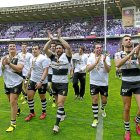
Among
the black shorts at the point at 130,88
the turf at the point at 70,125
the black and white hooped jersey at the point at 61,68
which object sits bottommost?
the turf at the point at 70,125

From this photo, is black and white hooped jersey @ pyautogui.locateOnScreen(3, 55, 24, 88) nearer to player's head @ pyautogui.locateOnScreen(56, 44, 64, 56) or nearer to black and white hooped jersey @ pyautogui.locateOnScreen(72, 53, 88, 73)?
player's head @ pyautogui.locateOnScreen(56, 44, 64, 56)

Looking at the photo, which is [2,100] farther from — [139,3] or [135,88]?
[139,3]

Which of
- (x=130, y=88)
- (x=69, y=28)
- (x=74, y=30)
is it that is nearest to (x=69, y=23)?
(x=69, y=28)

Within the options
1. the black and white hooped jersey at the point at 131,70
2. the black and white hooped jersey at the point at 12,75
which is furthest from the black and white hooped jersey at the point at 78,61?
the black and white hooped jersey at the point at 131,70

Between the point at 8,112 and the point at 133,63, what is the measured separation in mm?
5692

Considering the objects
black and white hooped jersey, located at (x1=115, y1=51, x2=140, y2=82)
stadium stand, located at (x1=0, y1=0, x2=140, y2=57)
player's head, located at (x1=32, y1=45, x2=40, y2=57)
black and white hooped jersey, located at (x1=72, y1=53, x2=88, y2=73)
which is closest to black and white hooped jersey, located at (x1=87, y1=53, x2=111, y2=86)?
player's head, located at (x1=32, y1=45, x2=40, y2=57)

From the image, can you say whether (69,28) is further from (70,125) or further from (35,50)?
(70,125)

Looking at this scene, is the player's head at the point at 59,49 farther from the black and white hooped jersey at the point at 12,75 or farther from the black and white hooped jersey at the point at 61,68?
the black and white hooped jersey at the point at 12,75

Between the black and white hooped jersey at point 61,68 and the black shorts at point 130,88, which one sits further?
the black and white hooped jersey at point 61,68

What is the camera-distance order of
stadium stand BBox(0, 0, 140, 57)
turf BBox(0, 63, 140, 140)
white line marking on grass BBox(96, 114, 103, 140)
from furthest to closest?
stadium stand BBox(0, 0, 140, 57) → turf BBox(0, 63, 140, 140) → white line marking on grass BBox(96, 114, 103, 140)

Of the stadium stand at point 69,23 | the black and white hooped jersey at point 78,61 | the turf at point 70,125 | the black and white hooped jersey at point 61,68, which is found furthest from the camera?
the stadium stand at point 69,23

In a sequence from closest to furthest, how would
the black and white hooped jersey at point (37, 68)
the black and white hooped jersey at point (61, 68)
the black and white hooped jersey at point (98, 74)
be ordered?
the black and white hooped jersey at point (61, 68) < the black and white hooped jersey at point (98, 74) < the black and white hooped jersey at point (37, 68)

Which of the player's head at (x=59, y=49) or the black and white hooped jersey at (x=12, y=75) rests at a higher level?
the player's head at (x=59, y=49)

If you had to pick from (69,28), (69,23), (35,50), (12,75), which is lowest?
(12,75)
